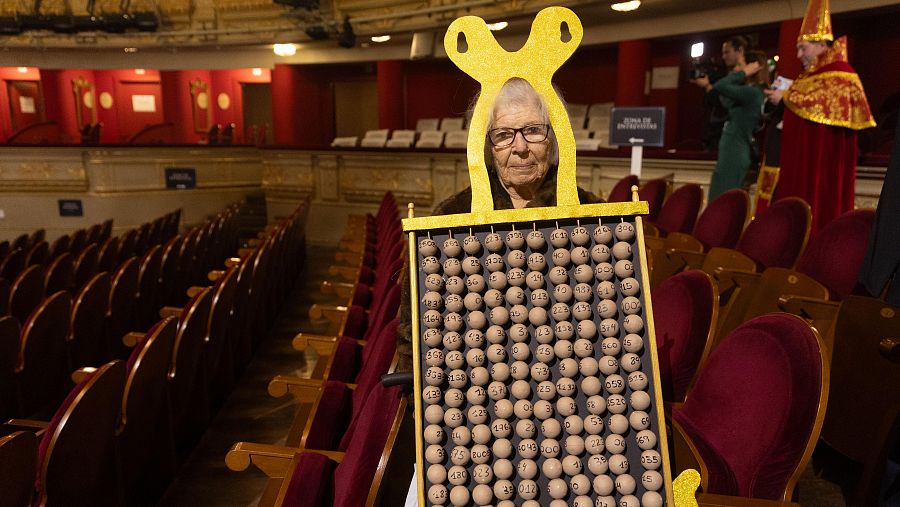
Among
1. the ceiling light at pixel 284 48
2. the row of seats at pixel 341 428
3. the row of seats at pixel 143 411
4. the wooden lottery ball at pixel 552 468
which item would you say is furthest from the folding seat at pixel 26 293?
the ceiling light at pixel 284 48

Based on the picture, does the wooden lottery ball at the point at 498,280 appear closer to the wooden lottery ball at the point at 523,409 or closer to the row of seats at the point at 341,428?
the wooden lottery ball at the point at 523,409

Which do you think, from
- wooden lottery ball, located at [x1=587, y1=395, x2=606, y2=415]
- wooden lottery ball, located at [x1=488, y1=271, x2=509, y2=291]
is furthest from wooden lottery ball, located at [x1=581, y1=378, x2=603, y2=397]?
wooden lottery ball, located at [x1=488, y1=271, x2=509, y2=291]

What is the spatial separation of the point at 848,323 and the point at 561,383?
27.1 inches

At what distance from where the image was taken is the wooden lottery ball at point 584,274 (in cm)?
51

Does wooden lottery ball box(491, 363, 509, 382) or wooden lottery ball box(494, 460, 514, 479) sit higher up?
wooden lottery ball box(491, 363, 509, 382)

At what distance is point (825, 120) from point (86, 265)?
2.33 metres

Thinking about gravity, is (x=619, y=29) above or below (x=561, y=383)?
above

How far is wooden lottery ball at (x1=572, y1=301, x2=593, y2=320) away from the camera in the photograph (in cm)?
51

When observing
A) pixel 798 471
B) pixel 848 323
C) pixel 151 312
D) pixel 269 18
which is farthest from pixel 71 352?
pixel 269 18

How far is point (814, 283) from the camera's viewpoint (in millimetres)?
1070

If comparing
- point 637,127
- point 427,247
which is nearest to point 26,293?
point 427,247

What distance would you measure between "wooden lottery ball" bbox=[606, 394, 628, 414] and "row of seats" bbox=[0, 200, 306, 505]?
0.61m

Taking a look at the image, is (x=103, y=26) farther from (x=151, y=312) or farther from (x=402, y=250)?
(x=402, y=250)

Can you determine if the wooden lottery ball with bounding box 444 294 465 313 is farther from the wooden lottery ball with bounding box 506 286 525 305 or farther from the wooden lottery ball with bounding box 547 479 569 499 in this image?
the wooden lottery ball with bounding box 547 479 569 499
